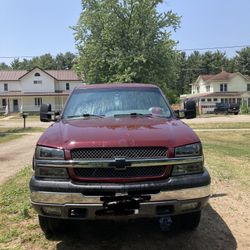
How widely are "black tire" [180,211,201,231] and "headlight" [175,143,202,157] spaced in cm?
94

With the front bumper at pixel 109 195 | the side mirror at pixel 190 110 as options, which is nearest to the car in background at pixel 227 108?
the side mirror at pixel 190 110

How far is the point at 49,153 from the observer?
464cm

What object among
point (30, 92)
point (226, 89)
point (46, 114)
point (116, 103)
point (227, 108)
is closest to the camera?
point (116, 103)

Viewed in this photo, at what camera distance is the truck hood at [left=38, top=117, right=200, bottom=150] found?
4562 millimetres

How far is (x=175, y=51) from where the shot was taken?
51.8 metres

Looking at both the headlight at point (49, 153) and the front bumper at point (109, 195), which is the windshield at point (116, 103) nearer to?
the headlight at point (49, 153)

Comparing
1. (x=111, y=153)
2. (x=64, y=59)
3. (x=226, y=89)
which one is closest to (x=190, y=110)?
(x=111, y=153)

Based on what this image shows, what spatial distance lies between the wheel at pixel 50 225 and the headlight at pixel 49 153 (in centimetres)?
85

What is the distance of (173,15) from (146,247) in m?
49.5

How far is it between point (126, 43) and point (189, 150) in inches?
1849

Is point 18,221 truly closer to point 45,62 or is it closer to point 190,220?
point 190,220

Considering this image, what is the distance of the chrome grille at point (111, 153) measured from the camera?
14.8 feet

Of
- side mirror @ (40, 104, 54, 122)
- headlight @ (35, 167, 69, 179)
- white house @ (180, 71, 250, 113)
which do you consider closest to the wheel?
headlight @ (35, 167, 69, 179)

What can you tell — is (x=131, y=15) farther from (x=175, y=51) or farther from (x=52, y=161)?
(x=52, y=161)
